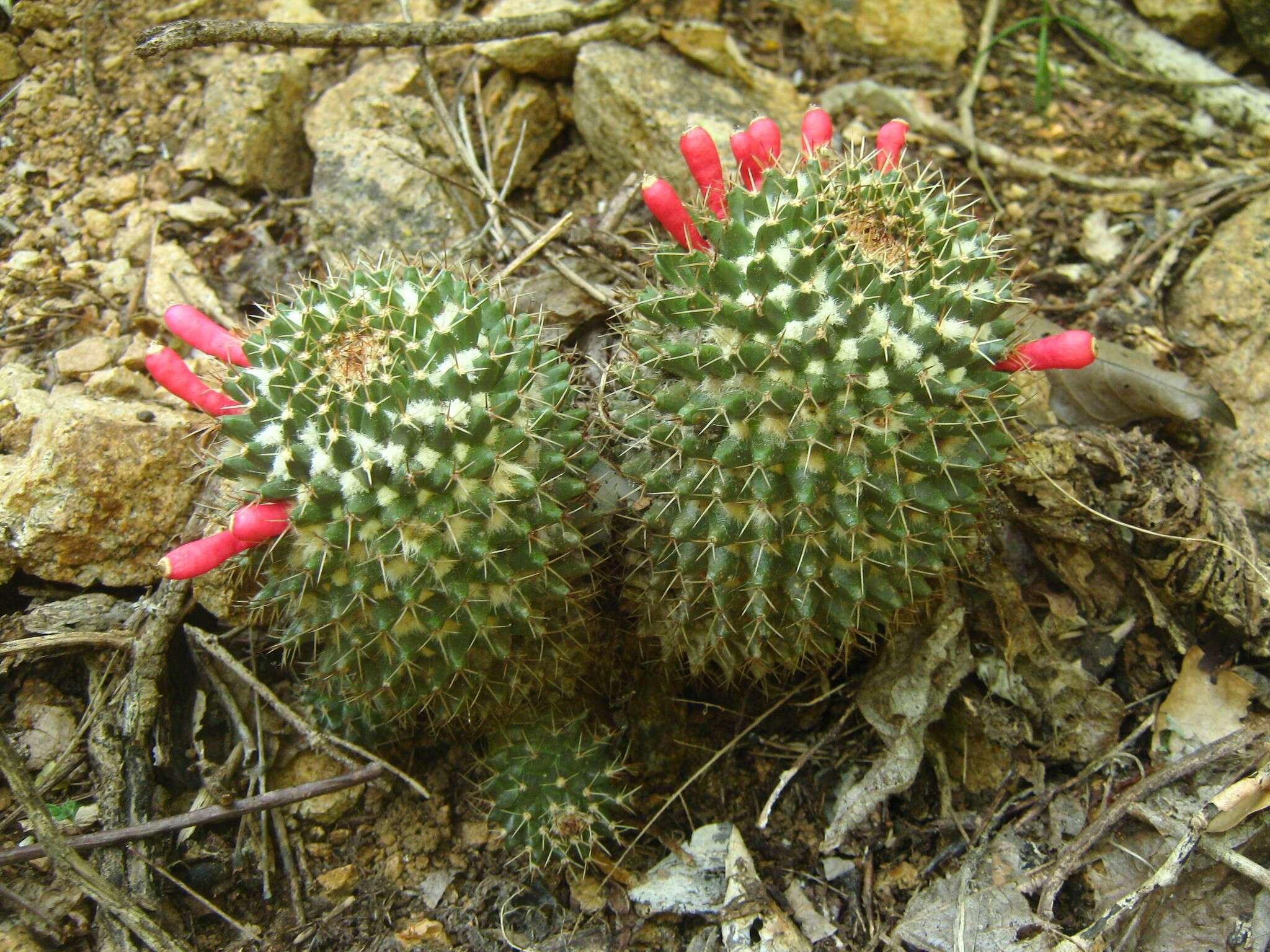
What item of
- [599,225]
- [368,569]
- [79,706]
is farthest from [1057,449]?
[79,706]

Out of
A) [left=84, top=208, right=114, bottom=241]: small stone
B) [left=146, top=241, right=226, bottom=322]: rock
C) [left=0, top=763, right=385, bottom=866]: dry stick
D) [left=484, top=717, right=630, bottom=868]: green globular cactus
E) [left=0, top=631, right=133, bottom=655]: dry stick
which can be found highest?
[left=84, top=208, right=114, bottom=241]: small stone

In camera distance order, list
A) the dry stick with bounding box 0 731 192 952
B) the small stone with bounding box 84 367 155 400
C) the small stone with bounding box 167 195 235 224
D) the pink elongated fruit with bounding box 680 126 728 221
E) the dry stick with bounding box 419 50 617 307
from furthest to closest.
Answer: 1. the small stone with bounding box 167 195 235 224
2. the dry stick with bounding box 419 50 617 307
3. the small stone with bounding box 84 367 155 400
4. the pink elongated fruit with bounding box 680 126 728 221
5. the dry stick with bounding box 0 731 192 952

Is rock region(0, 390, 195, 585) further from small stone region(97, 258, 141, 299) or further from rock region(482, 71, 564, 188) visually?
rock region(482, 71, 564, 188)

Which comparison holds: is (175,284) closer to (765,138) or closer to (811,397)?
(765,138)

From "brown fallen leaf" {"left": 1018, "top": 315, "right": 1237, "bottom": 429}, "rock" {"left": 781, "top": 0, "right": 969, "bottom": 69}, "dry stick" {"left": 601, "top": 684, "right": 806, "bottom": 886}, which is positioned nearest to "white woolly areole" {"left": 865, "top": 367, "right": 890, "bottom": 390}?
"dry stick" {"left": 601, "top": 684, "right": 806, "bottom": 886}

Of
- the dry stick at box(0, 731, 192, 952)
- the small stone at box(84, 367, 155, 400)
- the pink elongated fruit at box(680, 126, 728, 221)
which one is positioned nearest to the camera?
the dry stick at box(0, 731, 192, 952)

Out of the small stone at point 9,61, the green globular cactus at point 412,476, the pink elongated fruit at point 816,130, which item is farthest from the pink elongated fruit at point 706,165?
the small stone at point 9,61

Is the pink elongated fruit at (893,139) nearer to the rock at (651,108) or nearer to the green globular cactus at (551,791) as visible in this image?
the rock at (651,108)
